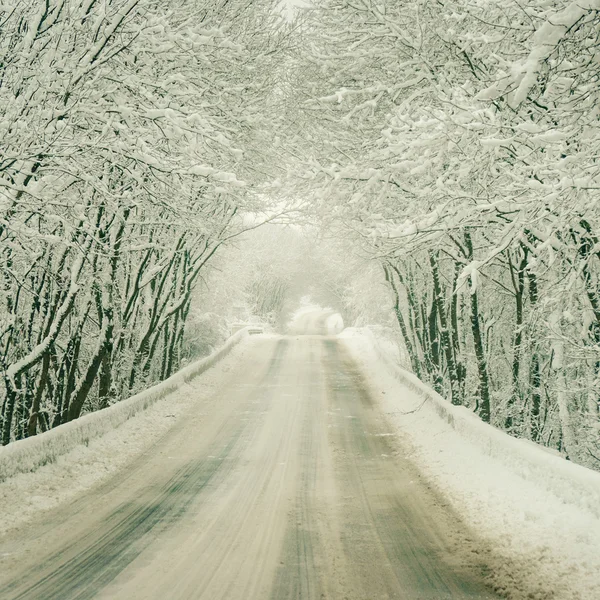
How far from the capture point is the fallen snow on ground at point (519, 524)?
4328 mm

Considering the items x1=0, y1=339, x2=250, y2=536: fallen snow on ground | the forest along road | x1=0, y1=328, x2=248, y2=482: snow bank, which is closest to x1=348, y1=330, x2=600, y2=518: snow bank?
the forest along road

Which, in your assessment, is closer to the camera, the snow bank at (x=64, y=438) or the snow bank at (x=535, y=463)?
the snow bank at (x=535, y=463)

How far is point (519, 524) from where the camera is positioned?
5348mm

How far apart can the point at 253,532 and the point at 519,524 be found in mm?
2702

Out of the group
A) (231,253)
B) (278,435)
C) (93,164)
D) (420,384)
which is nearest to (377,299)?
(231,253)

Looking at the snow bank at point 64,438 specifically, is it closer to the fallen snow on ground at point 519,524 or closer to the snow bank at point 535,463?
the fallen snow on ground at point 519,524

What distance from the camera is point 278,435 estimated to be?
35.6ft

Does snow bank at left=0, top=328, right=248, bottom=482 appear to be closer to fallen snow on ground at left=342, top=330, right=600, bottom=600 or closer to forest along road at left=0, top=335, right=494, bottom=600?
forest along road at left=0, top=335, right=494, bottom=600

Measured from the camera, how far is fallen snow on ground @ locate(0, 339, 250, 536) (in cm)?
603

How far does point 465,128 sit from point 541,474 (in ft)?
12.5

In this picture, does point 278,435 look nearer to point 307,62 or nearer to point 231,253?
point 307,62

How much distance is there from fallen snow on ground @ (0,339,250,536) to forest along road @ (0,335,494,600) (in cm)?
25

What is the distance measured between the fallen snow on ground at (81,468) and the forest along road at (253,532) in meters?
0.25

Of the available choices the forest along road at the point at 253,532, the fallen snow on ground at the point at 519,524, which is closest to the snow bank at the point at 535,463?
the fallen snow on ground at the point at 519,524
